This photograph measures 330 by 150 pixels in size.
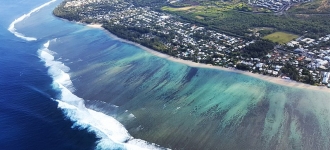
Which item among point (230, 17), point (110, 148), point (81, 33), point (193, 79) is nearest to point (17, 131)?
point (110, 148)

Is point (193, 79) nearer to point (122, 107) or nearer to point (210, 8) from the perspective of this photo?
point (122, 107)

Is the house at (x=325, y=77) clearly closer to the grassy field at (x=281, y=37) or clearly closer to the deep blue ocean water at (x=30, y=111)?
the grassy field at (x=281, y=37)

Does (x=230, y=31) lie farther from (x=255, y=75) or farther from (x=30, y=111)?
→ (x=30, y=111)

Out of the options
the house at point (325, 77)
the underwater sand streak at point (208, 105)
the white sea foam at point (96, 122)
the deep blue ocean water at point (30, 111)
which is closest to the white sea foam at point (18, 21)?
the deep blue ocean water at point (30, 111)

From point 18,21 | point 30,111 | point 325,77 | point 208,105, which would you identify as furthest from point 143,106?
point 18,21

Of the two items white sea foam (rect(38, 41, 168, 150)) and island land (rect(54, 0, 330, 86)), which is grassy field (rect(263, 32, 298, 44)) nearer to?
island land (rect(54, 0, 330, 86))
